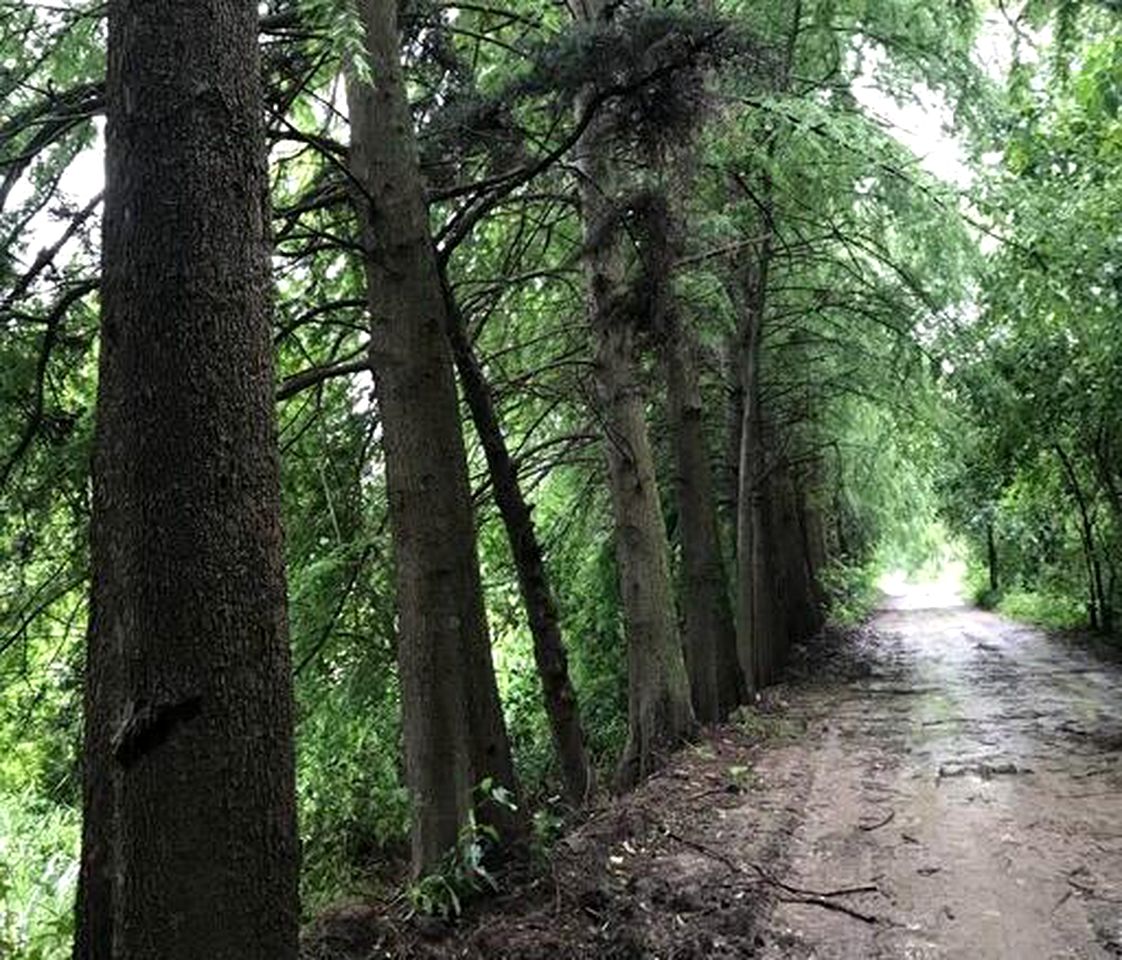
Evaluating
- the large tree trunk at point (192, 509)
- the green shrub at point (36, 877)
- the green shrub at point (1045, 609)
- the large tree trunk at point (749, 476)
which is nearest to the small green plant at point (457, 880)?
the green shrub at point (36, 877)

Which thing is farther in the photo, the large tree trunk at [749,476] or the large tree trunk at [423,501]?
the large tree trunk at [749,476]

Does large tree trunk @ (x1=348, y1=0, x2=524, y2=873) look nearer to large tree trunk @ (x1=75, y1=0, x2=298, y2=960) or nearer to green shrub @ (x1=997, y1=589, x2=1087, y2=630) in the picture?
large tree trunk @ (x1=75, y1=0, x2=298, y2=960)

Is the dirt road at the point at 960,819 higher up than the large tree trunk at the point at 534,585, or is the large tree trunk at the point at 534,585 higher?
the large tree trunk at the point at 534,585

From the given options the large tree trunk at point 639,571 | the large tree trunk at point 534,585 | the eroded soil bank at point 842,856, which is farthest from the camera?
the large tree trunk at point 639,571

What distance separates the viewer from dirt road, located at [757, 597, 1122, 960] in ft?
16.9

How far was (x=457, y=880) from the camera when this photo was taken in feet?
17.5

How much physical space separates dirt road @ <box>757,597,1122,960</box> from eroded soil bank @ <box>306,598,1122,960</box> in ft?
0.06

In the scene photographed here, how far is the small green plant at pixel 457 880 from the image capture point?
17.2 feet

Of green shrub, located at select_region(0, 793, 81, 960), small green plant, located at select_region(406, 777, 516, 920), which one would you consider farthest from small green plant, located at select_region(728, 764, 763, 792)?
green shrub, located at select_region(0, 793, 81, 960)

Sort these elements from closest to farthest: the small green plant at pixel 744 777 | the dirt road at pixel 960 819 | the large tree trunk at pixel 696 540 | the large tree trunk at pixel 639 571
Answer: the dirt road at pixel 960 819 < the small green plant at pixel 744 777 < the large tree trunk at pixel 639 571 < the large tree trunk at pixel 696 540

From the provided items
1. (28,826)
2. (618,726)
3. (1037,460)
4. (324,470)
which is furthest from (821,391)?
(28,826)

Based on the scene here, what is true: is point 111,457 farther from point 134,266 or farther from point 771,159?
point 771,159

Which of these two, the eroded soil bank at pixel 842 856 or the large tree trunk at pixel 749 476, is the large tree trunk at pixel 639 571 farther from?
the large tree trunk at pixel 749 476

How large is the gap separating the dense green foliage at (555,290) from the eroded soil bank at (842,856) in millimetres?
1739
